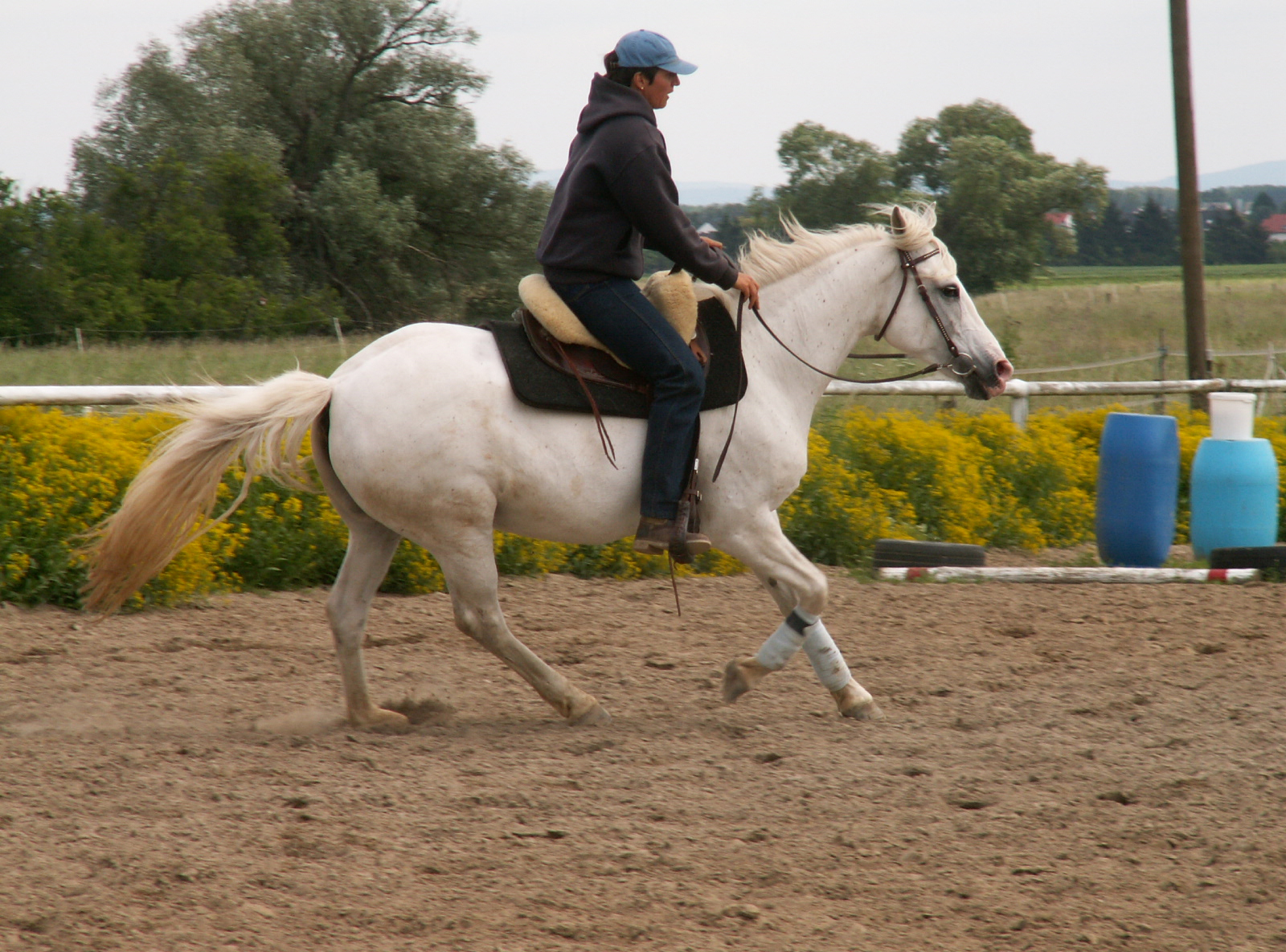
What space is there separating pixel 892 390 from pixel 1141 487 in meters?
2.01

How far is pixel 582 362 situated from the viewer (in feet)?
14.6

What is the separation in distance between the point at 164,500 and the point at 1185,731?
3892 millimetres

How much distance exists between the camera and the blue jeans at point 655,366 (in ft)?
14.3

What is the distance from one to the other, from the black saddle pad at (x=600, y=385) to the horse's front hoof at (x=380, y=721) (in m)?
1.34

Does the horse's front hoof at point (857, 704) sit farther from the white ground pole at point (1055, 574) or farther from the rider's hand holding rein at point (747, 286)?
the white ground pole at point (1055, 574)

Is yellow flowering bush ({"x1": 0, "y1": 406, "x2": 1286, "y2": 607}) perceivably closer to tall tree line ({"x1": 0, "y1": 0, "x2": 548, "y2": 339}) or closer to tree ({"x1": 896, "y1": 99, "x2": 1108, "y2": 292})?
tall tree line ({"x1": 0, "y1": 0, "x2": 548, "y2": 339})

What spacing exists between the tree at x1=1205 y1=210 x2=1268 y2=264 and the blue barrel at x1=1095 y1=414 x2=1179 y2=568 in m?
50.9

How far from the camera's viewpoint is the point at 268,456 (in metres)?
4.43

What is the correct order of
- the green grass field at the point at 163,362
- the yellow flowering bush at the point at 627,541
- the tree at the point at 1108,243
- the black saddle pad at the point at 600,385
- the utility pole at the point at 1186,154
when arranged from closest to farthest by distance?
the black saddle pad at the point at 600,385 < the yellow flowering bush at the point at 627,541 < the utility pole at the point at 1186,154 < the green grass field at the point at 163,362 < the tree at the point at 1108,243

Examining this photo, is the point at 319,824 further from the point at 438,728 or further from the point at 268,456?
the point at 268,456

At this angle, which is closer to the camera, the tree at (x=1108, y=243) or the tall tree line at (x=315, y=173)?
the tall tree line at (x=315, y=173)

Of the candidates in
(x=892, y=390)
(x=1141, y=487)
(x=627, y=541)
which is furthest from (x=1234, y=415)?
(x=627, y=541)

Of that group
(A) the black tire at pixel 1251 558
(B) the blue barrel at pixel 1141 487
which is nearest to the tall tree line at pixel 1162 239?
(B) the blue barrel at pixel 1141 487

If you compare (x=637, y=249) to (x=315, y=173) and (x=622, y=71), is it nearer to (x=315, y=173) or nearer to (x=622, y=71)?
(x=622, y=71)
